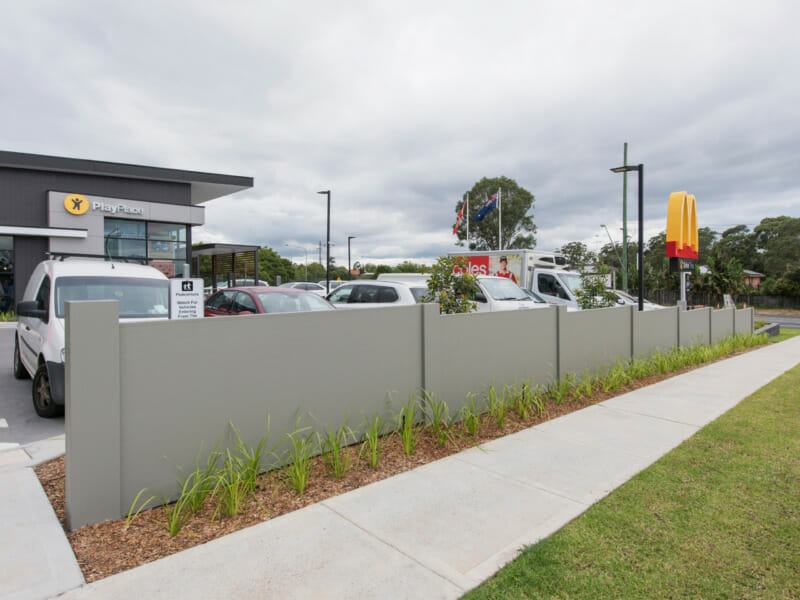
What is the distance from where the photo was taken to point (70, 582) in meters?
2.77

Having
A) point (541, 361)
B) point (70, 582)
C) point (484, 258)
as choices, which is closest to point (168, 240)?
point (484, 258)

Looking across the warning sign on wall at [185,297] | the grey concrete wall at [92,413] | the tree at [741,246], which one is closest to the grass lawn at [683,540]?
the grey concrete wall at [92,413]

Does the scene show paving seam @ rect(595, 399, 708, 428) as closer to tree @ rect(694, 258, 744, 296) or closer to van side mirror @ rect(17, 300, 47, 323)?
van side mirror @ rect(17, 300, 47, 323)

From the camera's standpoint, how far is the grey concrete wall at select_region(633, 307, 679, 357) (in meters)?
9.91

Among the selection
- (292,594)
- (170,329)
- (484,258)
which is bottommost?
(292,594)

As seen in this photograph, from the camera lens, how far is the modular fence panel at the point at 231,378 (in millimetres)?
3330

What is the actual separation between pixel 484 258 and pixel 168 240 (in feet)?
47.6

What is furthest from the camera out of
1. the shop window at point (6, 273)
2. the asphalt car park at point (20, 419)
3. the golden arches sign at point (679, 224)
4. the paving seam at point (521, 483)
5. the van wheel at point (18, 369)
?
the shop window at point (6, 273)

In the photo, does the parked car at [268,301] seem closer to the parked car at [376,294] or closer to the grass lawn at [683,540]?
the parked car at [376,294]

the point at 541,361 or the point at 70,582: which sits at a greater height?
the point at 541,361

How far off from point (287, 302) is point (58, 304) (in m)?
3.81

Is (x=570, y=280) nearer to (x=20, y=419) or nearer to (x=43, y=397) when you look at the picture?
(x=43, y=397)

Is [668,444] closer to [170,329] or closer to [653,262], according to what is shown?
[170,329]

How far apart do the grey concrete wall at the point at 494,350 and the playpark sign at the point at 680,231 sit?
1000 cm
